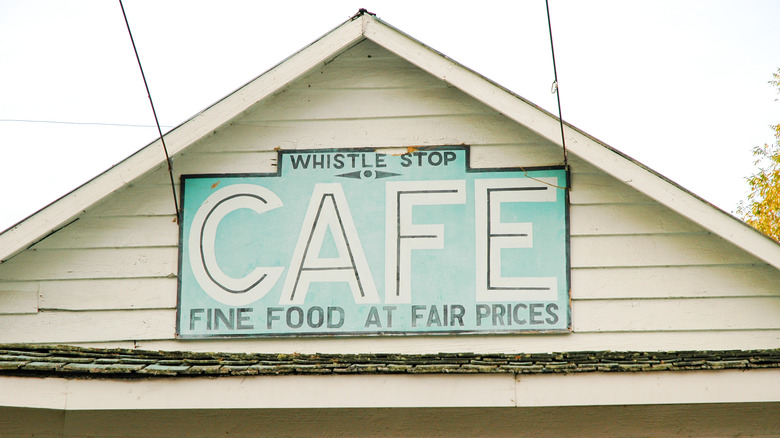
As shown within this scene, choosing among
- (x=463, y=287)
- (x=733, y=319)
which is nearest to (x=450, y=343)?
(x=463, y=287)

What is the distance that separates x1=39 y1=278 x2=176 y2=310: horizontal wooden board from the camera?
22.6ft

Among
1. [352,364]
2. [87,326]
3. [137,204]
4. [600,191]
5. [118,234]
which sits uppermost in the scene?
[600,191]

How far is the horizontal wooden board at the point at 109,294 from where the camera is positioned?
688cm

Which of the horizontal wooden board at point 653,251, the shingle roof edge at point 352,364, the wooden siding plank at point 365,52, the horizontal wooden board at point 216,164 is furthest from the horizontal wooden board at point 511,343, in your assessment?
the wooden siding plank at point 365,52

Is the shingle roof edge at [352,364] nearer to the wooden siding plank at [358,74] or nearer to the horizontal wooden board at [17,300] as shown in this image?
the horizontal wooden board at [17,300]

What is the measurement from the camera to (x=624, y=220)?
21.9ft

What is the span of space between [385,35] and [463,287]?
6.77 feet

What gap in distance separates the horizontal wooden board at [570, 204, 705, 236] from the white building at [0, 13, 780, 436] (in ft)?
0.05

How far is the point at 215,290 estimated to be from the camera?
268 inches

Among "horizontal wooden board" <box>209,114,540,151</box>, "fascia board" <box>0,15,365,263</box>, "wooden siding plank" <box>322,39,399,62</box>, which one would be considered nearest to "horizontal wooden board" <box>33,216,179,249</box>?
"fascia board" <box>0,15,365,263</box>

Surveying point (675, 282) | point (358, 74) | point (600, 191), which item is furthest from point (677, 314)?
point (358, 74)

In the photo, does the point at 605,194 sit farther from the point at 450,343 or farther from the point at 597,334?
the point at 450,343

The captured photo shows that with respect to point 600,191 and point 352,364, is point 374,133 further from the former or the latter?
point 352,364

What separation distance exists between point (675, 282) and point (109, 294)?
4323 millimetres
